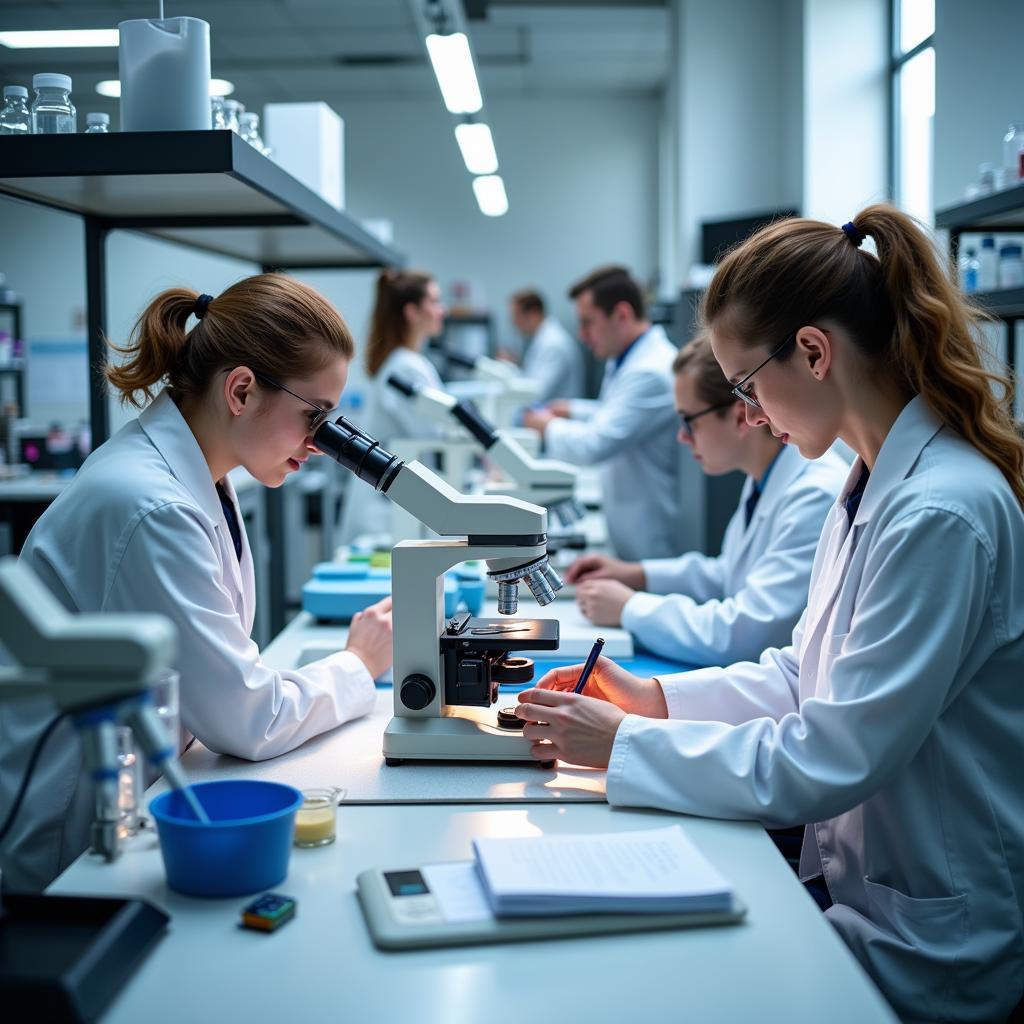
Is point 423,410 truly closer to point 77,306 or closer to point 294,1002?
point 294,1002

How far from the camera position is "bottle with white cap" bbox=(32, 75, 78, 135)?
5.16 ft

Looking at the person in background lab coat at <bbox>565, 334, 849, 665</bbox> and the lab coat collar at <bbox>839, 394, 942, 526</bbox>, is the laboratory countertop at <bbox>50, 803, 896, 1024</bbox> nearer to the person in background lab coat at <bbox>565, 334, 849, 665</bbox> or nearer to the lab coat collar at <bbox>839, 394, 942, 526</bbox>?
the lab coat collar at <bbox>839, 394, 942, 526</bbox>

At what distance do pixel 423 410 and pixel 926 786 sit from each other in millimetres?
1797

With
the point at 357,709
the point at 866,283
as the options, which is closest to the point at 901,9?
the point at 866,283

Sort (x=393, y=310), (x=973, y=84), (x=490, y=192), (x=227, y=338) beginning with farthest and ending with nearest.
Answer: (x=490, y=192) → (x=393, y=310) → (x=973, y=84) → (x=227, y=338)

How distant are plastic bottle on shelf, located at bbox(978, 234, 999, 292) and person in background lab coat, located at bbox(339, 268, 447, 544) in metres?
2.20

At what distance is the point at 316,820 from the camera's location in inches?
45.7

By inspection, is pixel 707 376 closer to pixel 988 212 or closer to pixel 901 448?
→ pixel 988 212

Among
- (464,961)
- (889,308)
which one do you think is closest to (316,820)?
(464,961)

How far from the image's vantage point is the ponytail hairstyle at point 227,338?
1532mm

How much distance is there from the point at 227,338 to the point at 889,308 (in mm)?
917

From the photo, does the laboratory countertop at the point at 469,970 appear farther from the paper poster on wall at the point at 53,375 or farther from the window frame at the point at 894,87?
the paper poster on wall at the point at 53,375

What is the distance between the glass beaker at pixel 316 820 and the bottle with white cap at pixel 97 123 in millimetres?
1014

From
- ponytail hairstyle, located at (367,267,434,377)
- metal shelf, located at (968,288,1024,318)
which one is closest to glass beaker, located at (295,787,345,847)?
metal shelf, located at (968,288,1024,318)
